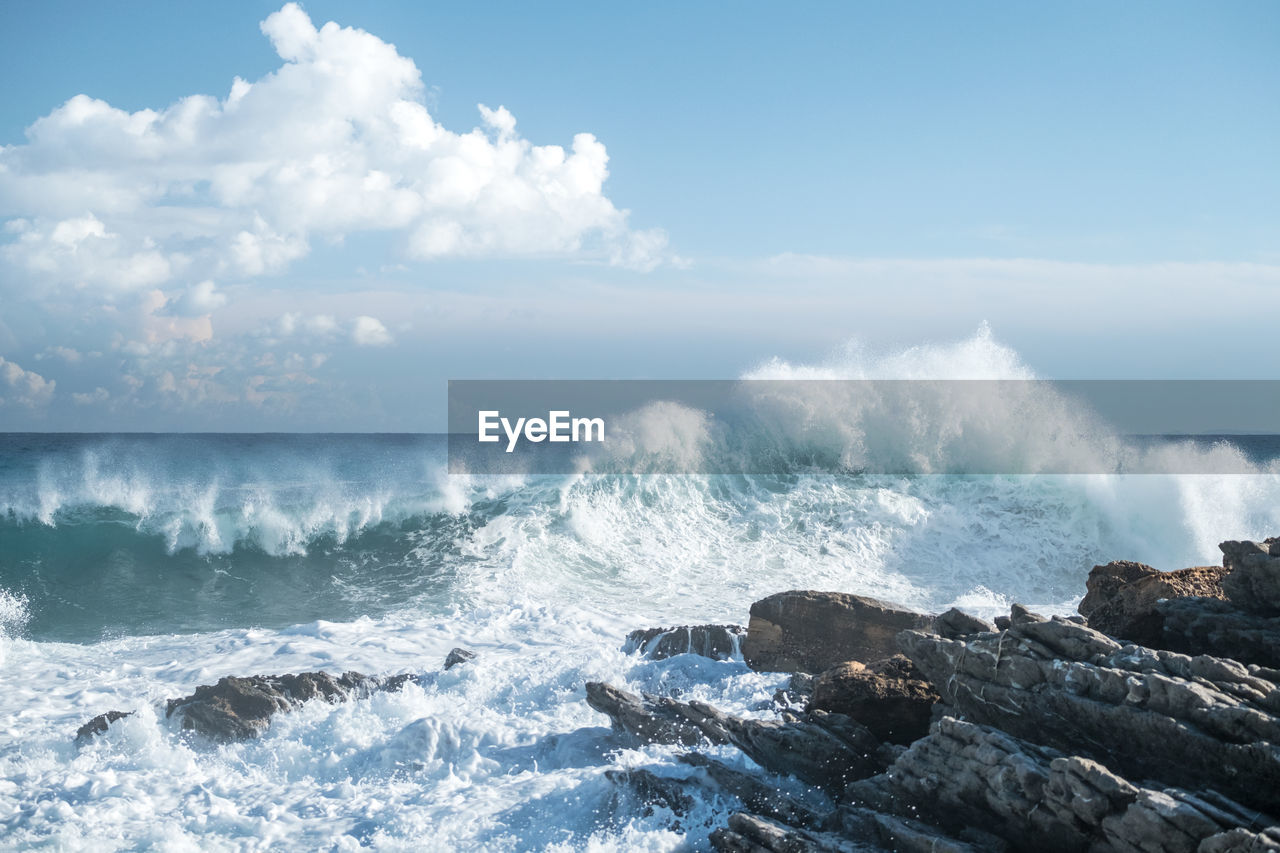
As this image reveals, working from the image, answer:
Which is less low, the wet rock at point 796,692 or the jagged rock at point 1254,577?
the jagged rock at point 1254,577

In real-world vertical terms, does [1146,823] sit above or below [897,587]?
above

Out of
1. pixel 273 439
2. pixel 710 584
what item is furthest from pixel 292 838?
pixel 273 439

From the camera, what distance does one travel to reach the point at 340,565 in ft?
60.9

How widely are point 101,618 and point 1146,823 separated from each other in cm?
1623

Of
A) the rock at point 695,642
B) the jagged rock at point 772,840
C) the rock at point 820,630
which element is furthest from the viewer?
the rock at point 695,642

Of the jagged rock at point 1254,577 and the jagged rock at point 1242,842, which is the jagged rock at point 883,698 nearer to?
the jagged rock at point 1254,577

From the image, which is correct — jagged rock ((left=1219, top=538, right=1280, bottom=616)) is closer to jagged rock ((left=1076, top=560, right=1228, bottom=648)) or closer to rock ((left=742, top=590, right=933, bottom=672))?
jagged rock ((left=1076, top=560, right=1228, bottom=648))

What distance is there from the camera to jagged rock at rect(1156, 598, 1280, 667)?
615 cm

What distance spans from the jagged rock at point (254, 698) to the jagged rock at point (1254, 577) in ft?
29.1

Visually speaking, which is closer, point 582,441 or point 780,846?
point 780,846

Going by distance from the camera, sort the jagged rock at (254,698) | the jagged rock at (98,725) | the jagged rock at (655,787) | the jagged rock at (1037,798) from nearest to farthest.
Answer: the jagged rock at (1037,798) → the jagged rock at (655,787) → the jagged rock at (98,725) → the jagged rock at (254,698)

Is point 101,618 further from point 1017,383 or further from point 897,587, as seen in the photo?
point 1017,383

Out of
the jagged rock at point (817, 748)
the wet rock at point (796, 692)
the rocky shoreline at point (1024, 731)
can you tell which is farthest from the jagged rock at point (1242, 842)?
the wet rock at point (796, 692)

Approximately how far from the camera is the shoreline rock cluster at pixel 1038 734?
4.86 m
